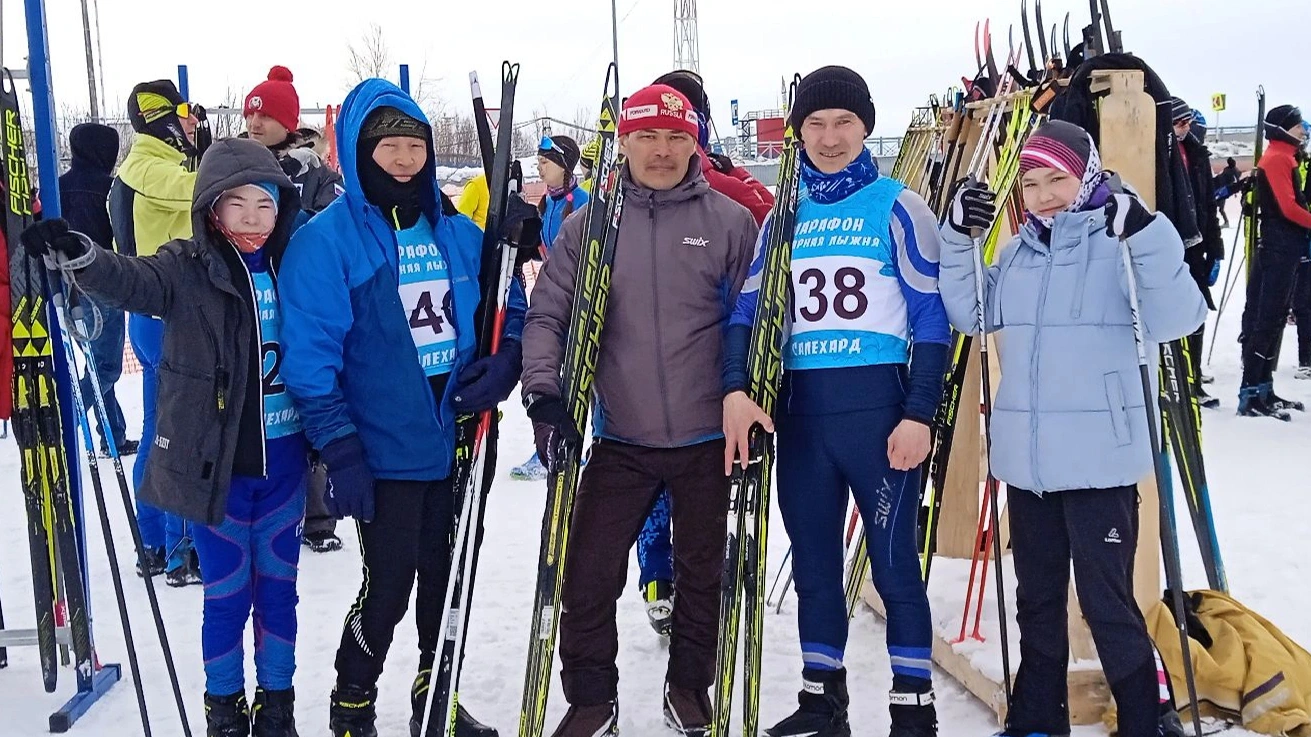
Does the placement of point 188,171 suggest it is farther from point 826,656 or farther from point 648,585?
point 826,656

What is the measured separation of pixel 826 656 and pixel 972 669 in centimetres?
61

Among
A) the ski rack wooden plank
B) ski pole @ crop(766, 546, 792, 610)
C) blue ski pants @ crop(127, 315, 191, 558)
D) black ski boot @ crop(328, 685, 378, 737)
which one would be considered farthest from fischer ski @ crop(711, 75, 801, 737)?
blue ski pants @ crop(127, 315, 191, 558)

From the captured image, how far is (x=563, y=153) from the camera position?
6.03 meters

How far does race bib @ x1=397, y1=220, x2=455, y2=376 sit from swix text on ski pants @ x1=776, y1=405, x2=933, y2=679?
91 cm

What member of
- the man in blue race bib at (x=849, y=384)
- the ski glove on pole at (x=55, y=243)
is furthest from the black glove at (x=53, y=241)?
the man in blue race bib at (x=849, y=384)

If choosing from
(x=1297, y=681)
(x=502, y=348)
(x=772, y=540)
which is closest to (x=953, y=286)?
(x=502, y=348)

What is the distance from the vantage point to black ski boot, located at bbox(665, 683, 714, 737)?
284 centimetres

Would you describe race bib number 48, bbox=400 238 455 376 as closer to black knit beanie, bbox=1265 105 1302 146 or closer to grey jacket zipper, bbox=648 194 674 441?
grey jacket zipper, bbox=648 194 674 441

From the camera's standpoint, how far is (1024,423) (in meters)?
2.52

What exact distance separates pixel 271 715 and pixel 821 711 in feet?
4.80

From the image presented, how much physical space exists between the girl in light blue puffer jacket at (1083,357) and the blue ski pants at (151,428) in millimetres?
2913

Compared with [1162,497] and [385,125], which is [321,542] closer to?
[385,125]

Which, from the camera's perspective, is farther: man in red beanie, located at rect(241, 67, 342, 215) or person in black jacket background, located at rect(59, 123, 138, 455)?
person in black jacket background, located at rect(59, 123, 138, 455)

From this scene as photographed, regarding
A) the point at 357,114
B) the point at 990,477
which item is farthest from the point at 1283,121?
the point at 357,114
